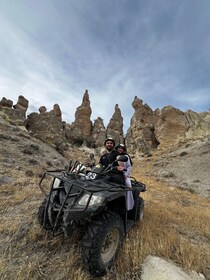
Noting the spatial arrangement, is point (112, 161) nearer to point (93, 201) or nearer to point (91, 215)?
point (93, 201)

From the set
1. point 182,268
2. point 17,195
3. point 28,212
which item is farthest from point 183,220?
point 17,195

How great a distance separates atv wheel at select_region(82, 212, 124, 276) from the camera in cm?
262

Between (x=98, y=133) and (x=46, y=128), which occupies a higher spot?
(x=98, y=133)

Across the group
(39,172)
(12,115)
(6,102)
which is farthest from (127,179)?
(6,102)

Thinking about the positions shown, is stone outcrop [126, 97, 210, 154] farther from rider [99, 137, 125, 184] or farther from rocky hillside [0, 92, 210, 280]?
rider [99, 137, 125, 184]

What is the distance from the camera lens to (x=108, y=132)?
196 ft

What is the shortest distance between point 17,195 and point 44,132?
57.4 ft

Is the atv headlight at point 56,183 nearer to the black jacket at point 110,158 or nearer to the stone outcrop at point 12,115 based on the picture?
the black jacket at point 110,158

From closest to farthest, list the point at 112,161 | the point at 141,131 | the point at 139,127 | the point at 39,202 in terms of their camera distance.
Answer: the point at 112,161
the point at 39,202
the point at 141,131
the point at 139,127

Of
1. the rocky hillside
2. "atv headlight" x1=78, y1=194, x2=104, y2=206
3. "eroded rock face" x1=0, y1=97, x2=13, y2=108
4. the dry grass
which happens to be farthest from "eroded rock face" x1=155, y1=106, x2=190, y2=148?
"atv headlight" x1=78, y1=194, x2=104, y2=206

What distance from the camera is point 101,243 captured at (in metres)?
2.69

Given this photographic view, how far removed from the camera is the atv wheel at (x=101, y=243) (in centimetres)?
262

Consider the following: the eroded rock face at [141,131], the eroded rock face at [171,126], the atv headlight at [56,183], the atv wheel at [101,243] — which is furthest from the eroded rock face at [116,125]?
the atv wheel at [101,243]

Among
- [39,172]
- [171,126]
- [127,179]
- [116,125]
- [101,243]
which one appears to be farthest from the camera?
[116,125]
